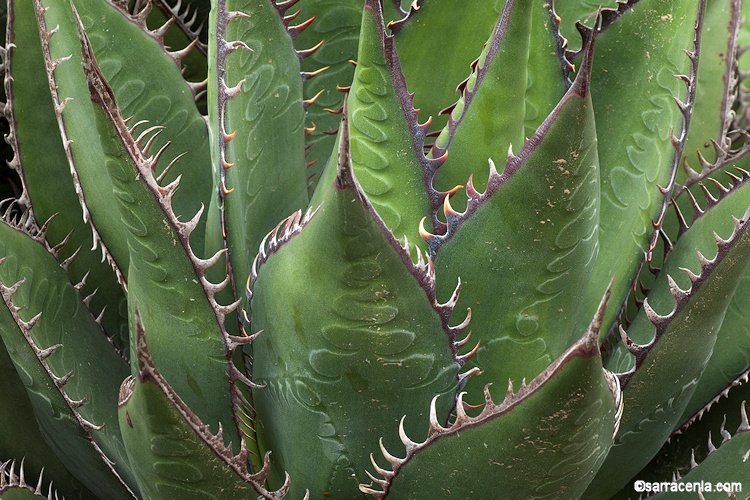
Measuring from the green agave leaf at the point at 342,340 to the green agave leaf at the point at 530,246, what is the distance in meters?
0.07

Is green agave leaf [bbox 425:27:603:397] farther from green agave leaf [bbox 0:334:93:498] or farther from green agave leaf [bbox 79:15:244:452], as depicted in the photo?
green agave leaf [bbox 0:334:93:498]

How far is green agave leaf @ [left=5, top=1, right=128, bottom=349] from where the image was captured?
3.10 ft

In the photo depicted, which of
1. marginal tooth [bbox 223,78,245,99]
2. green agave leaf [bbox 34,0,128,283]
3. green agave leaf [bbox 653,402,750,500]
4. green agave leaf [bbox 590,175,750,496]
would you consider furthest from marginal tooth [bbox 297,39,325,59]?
green agave leaf [bbox 653,402,750,500]

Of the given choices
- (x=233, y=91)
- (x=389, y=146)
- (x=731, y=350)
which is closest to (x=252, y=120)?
(x=233, y=91)

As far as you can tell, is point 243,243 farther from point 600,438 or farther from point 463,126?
point 600,438

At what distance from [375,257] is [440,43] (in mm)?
399

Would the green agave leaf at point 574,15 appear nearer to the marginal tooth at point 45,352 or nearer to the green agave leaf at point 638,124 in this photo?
the green agave leaf at point 638,124

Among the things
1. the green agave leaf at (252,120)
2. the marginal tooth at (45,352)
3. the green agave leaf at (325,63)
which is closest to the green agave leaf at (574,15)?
the green agave leaf at (325,63)

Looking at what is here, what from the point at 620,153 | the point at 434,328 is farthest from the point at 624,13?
the point at 434,328

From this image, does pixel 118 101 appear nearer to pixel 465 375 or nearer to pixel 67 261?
pixel 67 261

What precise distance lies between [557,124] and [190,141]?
0.49m

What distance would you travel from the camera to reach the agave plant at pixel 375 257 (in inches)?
26.4

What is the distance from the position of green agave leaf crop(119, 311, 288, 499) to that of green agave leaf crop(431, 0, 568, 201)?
1.08ft

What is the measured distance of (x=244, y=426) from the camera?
0.83m
